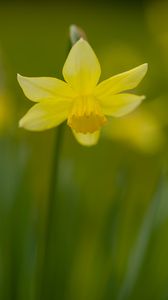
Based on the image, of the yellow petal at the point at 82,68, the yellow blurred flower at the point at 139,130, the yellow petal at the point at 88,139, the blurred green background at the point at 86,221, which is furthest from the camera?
the yellow blurred flower at the point at 139,130

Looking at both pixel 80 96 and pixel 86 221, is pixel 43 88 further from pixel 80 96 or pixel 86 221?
pixel 86 221

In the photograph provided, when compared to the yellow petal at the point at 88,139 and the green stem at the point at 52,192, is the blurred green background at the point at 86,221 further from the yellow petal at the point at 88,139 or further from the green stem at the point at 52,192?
the yellow petal at the point at 88,139

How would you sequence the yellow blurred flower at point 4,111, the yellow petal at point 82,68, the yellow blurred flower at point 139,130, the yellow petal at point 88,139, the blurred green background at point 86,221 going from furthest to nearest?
the yellow blurred flower at point 139,130
the yellow blurred flower at point 4,111
the blurred green background at point 86,221
the yellow petal at point 88,139
the yellow petal at point 82,68

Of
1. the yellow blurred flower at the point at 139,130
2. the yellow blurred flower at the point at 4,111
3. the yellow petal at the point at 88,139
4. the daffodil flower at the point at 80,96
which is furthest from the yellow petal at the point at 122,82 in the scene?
the yellow blurred flower at the point at 139,130

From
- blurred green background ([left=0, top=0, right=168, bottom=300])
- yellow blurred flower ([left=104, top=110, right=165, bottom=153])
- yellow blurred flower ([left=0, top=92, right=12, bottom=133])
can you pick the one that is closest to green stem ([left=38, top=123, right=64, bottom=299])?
blurred green background ([left=0, top=0, right=168, bottom=300])

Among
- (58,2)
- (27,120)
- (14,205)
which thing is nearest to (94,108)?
(27,120)

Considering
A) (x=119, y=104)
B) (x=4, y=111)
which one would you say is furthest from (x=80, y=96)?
(x=4, y=111)

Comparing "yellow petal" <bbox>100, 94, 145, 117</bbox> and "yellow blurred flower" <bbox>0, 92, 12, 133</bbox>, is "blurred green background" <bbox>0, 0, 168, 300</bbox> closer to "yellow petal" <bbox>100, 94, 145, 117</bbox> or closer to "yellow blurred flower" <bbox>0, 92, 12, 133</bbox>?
"yellow blurred flower" <bbox>0, 92, 12, 133</bbox>
